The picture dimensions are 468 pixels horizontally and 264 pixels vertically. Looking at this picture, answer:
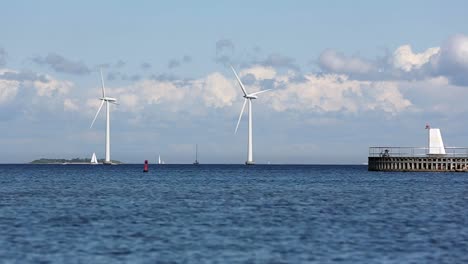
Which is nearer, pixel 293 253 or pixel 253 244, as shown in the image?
pixel 293 253

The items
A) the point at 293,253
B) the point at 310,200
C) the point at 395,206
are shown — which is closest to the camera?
the point at 293,253

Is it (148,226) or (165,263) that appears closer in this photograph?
(165,263)

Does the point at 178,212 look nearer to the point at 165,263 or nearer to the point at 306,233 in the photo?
the point at 306,233

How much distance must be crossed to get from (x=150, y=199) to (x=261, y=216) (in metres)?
28.4

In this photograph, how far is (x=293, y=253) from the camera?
4434 cm

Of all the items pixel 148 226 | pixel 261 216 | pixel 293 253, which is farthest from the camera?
pixel 261 216

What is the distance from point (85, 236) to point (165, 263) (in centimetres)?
1294

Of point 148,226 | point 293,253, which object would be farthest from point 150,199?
point 293,253

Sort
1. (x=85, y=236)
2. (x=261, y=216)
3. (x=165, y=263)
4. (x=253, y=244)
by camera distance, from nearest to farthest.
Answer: (x=165, y=263) → (x=253, y=244) → (x=85, y=236) → (x=261, y=216)

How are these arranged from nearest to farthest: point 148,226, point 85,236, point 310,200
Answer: point 85,236 → point 148,226 → point 310,200

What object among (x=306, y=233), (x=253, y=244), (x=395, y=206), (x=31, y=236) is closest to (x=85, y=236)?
(x=31, y=236)

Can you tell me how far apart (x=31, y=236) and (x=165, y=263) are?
1513 cm

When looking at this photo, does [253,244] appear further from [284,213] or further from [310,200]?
[310,200]

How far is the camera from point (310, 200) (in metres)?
92.1
